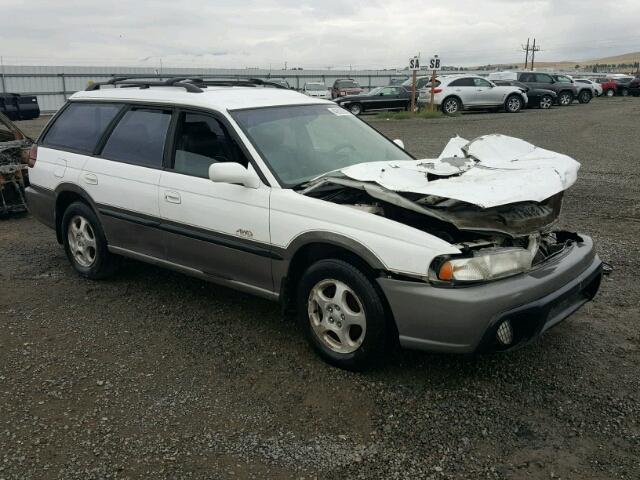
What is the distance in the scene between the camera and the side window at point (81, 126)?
5.12 metres

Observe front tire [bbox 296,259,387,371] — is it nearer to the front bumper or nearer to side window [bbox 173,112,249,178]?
the front bumper

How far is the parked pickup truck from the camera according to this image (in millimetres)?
21938

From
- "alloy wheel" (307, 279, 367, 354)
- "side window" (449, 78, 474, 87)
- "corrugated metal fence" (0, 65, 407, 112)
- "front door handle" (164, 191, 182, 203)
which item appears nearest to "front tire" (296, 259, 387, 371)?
"alloy wheel" (307, 279, 367, 354)

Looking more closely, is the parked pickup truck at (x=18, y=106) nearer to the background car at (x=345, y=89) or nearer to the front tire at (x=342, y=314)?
the background car at (x=345, y=89)

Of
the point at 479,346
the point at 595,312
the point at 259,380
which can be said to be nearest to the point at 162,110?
the point at 259,380

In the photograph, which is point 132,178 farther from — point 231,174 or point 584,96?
point 584,96

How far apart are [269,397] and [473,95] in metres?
22.7

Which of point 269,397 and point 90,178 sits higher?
point 90,178

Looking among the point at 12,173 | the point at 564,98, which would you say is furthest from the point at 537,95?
the point at 12,173

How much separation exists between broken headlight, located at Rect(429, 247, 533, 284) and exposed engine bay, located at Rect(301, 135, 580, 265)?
0.12 m

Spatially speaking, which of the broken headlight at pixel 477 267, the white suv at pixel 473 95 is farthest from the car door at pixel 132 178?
the white suv at pixel 473 95

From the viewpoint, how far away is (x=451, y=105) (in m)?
24.3

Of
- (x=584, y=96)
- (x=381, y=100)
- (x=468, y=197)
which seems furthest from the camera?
(x=584, y=96)

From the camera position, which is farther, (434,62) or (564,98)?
(564,98)
